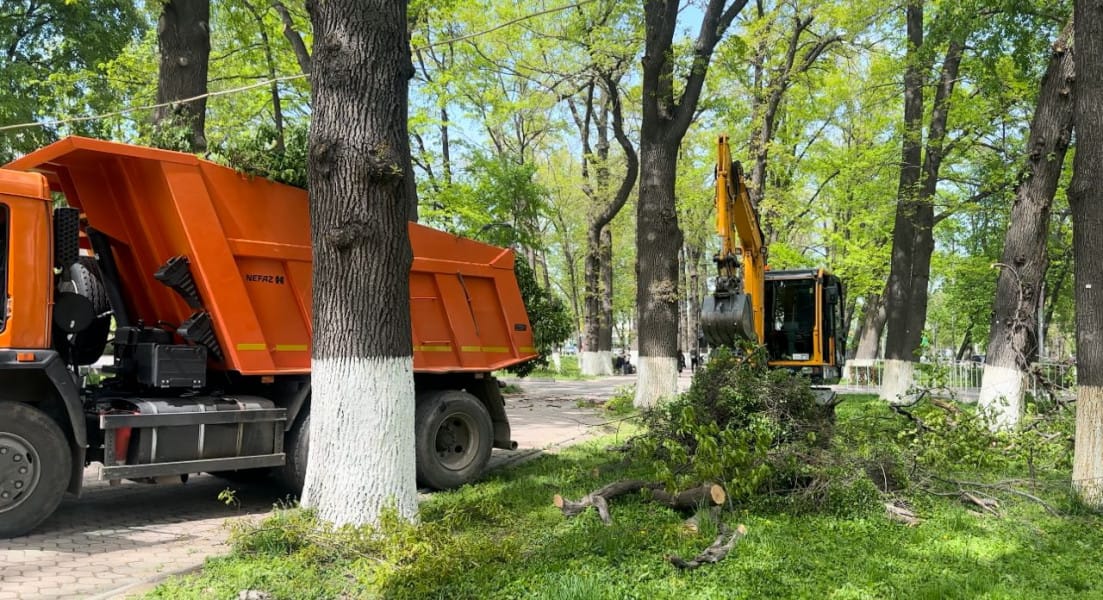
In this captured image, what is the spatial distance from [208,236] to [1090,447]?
778 centimetres

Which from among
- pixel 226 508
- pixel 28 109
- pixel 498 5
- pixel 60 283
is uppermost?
pixel 498 5

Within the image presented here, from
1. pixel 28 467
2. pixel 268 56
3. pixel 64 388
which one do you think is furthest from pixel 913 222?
pixel 28 467

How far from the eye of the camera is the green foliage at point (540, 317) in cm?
977

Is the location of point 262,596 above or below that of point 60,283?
below

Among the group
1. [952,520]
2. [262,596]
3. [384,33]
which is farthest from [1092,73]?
[262,596]

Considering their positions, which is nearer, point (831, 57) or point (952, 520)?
point (952, 520)

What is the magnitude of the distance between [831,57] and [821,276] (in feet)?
30.2

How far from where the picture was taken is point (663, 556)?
16.1 feet

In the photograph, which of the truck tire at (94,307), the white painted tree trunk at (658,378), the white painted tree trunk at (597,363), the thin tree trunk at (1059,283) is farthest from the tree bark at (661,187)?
the white painted tree trunk at (597,363)

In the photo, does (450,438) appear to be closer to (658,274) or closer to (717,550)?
(717,550)

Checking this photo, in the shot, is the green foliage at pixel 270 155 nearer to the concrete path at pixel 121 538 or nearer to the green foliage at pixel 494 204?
the concrete path at pixel 121 538

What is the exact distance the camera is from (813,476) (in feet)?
20.9

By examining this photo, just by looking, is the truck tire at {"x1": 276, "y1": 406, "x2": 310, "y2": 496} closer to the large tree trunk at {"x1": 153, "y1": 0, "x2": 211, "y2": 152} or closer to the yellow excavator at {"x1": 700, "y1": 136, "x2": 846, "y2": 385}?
the large tree trunk at {"x1": 153, "y1": 0, "x2": 211, "y2": 152}

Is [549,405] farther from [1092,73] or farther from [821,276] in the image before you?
[1092,73]
